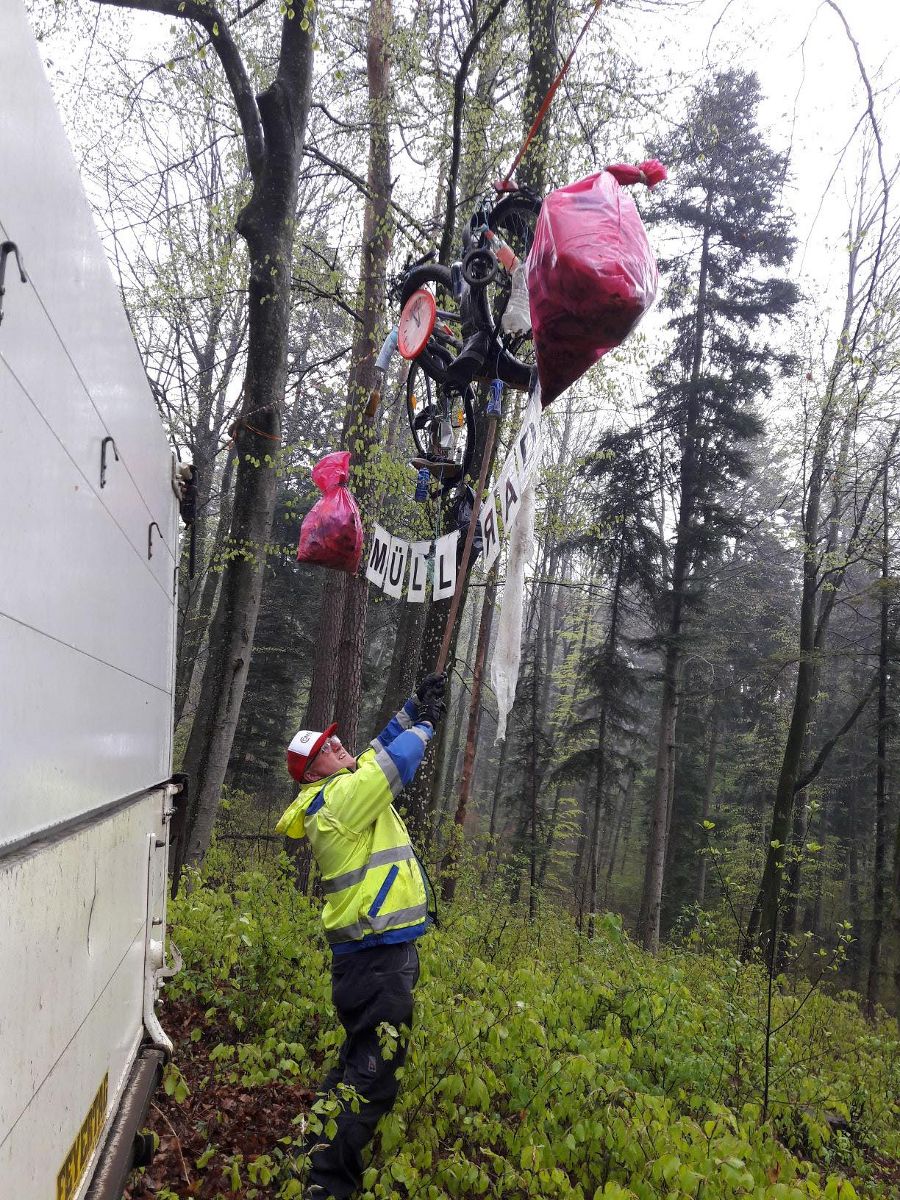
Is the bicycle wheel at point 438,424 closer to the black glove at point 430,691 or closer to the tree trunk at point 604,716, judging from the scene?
the black glove at point 430,691

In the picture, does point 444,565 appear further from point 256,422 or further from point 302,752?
point 256,422

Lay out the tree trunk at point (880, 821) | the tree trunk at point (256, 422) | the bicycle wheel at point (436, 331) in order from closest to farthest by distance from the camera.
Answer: the bicycle wheel at point (436, 331)
the tree trunk at point (256, 422)
the tree trunk at point (880, 821)

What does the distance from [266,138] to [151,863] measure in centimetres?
642

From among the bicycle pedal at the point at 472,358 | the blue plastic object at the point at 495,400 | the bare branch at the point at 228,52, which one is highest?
the bare branch at the point at 228,52

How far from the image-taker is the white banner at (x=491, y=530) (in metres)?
3.85

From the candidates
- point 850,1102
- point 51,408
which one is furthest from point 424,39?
point 850,1102

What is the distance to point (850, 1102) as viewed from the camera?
556 cm

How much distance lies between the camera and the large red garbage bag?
2.82m

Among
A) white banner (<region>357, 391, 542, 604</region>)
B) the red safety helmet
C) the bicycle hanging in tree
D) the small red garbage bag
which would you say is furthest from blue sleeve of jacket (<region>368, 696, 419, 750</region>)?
the bicycle hanging in tree

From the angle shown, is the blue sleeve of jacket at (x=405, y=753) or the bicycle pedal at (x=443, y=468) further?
the bicycle pedal at (x=443, y=468)

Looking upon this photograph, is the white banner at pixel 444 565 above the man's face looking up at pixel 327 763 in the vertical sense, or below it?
above

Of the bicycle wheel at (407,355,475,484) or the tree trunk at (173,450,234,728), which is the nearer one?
the bicycle wheel at (407,355,475,484)

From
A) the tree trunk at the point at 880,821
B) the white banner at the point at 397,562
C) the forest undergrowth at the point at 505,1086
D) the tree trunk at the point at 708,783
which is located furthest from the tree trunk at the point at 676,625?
the white banner at the point at 397,562

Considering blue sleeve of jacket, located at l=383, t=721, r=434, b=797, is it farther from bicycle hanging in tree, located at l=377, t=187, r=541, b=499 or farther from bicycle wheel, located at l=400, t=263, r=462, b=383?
bicycle wheel, located at l=400, t=263, r=462, b=383
